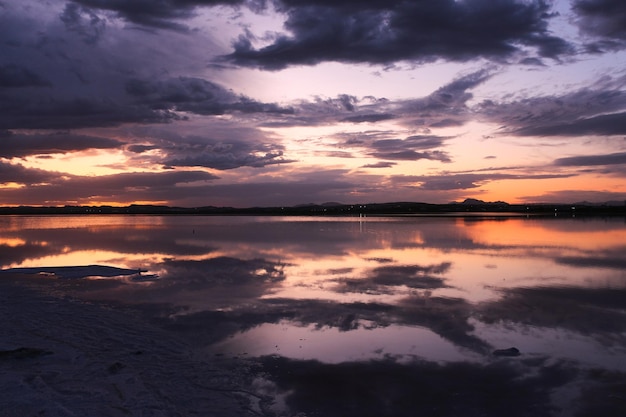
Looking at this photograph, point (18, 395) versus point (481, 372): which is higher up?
point (18, 395)

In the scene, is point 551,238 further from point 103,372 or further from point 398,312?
point 103,372

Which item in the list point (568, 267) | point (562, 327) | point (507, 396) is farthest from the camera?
point (568, 267)

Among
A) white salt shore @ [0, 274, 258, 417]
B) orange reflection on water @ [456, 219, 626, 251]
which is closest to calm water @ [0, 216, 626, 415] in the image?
white salt shore @ [0, 274, 258, 417]

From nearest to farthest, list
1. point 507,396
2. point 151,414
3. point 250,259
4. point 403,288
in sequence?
1. point 151,414
2. point 507,396
3. point 403,288
4. point 250,259

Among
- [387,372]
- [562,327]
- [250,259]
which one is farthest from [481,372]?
[250,259]

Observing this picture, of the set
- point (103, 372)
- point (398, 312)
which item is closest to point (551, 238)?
point (398, 312)

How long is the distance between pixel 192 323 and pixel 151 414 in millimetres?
6047

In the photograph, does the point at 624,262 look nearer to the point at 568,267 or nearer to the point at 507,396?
the point at 568,267

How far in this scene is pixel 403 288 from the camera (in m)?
18.6

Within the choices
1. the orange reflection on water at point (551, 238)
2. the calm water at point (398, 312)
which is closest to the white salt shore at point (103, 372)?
the calm water at point (398, 312)

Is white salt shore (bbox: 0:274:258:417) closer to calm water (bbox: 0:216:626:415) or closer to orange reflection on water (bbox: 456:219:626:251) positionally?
calm water (bbox: 0:216:626:415)

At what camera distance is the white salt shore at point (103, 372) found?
725cm

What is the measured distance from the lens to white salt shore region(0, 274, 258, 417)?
725 centimetres

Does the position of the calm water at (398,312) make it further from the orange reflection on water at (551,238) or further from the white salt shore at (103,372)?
the orange reflection on water at (551,238)
